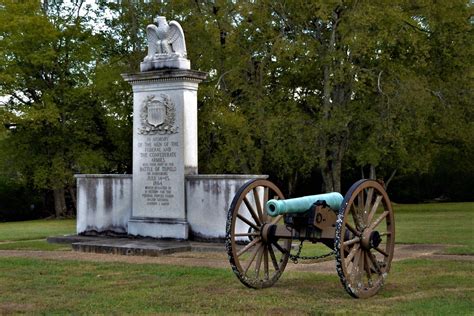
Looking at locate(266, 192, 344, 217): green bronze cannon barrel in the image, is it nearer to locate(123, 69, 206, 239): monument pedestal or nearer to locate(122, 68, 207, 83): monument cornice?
locate(123, 69, 206, 239): monument pedestal

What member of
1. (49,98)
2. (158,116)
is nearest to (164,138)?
(158,116)

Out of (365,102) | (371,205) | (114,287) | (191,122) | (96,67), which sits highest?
(96,67)

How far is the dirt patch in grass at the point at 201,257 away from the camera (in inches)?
542

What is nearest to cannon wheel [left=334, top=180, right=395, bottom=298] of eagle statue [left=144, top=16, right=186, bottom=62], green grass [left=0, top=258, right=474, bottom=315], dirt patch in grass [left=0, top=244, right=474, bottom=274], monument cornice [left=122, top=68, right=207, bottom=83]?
green grass [left=0, top=258, right=474, bottom=315]

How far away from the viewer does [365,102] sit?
3388cm

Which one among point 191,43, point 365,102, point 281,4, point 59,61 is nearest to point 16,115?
point 59,61

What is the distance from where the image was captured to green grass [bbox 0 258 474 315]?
939 centimetres

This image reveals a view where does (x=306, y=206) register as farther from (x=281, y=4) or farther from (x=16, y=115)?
(x=16, y=115)

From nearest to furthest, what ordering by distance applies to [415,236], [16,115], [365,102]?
[415,236] → [365,102] → [16,115]

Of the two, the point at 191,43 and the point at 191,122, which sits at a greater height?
the point at 191,43

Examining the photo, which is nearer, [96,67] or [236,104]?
[236,104]

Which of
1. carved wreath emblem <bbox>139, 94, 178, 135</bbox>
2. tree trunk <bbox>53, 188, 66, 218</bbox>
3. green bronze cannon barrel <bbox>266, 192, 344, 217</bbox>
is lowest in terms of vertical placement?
green bronze cannon barrel <bbox>266, 192, 344, 217</bbox>

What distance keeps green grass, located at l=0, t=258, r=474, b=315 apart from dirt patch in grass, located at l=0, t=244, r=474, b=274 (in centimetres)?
81

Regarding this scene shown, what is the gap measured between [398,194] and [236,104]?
17.2m
